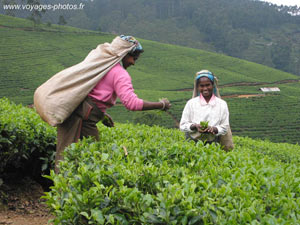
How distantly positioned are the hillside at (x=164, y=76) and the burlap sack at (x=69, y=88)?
85.2ft

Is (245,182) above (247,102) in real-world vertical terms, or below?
above

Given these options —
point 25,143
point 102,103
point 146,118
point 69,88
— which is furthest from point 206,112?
point 146,118

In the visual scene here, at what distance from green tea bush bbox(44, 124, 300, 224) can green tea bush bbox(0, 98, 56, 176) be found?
4.77ft

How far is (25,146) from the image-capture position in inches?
153

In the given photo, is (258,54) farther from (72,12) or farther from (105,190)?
(105,190)

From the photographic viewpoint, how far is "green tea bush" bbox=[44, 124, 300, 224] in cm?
160

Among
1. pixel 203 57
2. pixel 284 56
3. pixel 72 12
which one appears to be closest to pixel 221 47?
pixel 284 56

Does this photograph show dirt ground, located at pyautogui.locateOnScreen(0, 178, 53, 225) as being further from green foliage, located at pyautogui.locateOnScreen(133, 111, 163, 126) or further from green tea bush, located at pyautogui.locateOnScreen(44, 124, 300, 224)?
green foliage, located at pyautogui.locateOnScreen(133, 111, 163, 126)

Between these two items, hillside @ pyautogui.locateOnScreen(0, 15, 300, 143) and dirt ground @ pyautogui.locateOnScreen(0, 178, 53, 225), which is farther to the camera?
hillside @ pyautogui.locateOnScreen(0, 15, 300, 143)

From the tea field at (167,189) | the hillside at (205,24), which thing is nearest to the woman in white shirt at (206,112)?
the tea field at (167,189)

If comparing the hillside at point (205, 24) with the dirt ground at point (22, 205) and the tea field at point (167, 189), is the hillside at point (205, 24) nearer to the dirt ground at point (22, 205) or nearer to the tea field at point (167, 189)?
the dirt ground at point (22, 205)

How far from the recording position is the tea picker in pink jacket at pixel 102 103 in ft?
9.11

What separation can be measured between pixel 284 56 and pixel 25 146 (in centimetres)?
8742

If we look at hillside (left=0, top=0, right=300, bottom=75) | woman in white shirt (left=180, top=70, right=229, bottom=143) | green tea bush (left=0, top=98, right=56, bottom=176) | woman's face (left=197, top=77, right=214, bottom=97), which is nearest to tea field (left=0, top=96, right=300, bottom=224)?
woman in white shirt (left=180, top=70, right=229, bottom=143)
